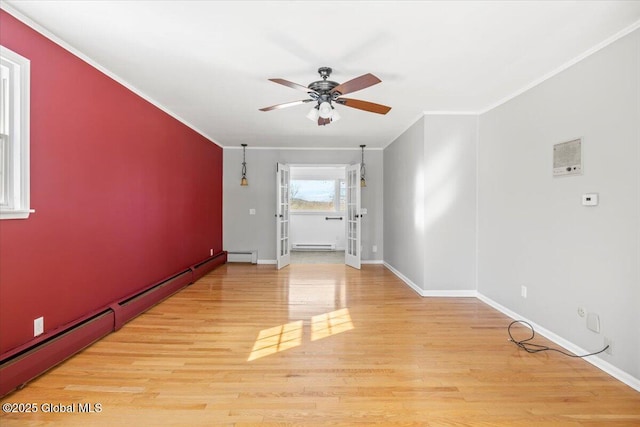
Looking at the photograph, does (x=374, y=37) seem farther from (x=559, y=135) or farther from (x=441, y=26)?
(x=559, y=135)

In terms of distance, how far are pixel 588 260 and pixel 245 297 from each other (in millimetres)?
3464

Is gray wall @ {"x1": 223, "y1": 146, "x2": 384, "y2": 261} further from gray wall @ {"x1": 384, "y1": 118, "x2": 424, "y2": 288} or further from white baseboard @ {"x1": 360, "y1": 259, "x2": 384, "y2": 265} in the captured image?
gray wall @ {"x1": 384, "y1": 118, "x2": 424, "y2": 288}

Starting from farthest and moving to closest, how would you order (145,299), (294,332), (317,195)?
1. (317,195)
2. (145,299)
3. (294,332)

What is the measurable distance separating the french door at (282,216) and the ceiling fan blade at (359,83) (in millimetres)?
3425

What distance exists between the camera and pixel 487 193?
3.70 meters

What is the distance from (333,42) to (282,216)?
163 inches

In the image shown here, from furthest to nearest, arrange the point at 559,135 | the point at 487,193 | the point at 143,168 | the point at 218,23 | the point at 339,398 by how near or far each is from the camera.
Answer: the point at 487,193
the point at 143,168
the point at 559,135
the point at 218,23
the point at 339,398

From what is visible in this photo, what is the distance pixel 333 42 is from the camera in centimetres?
228

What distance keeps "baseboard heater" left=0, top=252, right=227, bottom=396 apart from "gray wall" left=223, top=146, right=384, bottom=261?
2.70m

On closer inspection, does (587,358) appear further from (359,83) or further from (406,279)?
(359,83)

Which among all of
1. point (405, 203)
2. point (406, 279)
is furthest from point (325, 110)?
point (406, 279)

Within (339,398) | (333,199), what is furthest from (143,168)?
(333,199)

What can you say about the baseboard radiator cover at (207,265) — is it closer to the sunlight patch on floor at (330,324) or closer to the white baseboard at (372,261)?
the sunlight patch on floor at (330,324)

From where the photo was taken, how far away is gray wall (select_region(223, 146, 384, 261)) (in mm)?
6371
